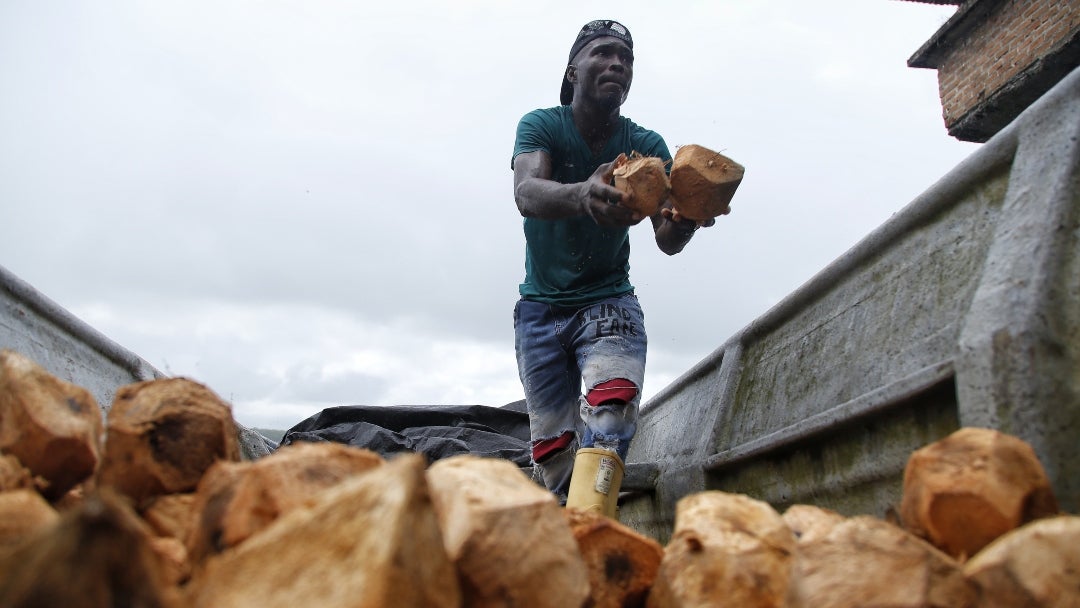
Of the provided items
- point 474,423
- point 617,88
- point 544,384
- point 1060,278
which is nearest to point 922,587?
point 1060,278

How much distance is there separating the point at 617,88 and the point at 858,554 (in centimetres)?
246

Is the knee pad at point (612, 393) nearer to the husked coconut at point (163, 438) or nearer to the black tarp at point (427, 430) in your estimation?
the husked coconut at point (163, 438)

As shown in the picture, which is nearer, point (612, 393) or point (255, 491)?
point (255, 491)

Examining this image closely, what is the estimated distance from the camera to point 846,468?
2.30 metres

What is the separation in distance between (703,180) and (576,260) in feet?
2.40

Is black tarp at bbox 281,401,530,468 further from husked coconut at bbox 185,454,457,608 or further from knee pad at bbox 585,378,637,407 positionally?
husked coconut at bbox 185,454,457,608

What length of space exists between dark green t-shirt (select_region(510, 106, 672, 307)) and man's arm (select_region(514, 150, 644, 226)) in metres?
0.13

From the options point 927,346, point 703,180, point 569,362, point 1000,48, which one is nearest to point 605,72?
point 703,180

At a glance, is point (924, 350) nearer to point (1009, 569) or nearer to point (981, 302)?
point (981, 302)

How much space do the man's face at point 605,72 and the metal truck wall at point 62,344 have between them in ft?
6.82

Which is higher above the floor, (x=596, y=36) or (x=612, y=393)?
(x=596, y=36)

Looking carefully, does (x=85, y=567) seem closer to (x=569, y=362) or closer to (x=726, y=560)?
(x=726, y=560)

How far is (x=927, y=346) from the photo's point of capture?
2.09m

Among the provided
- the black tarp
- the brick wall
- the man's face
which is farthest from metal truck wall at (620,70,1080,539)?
the brick wall
